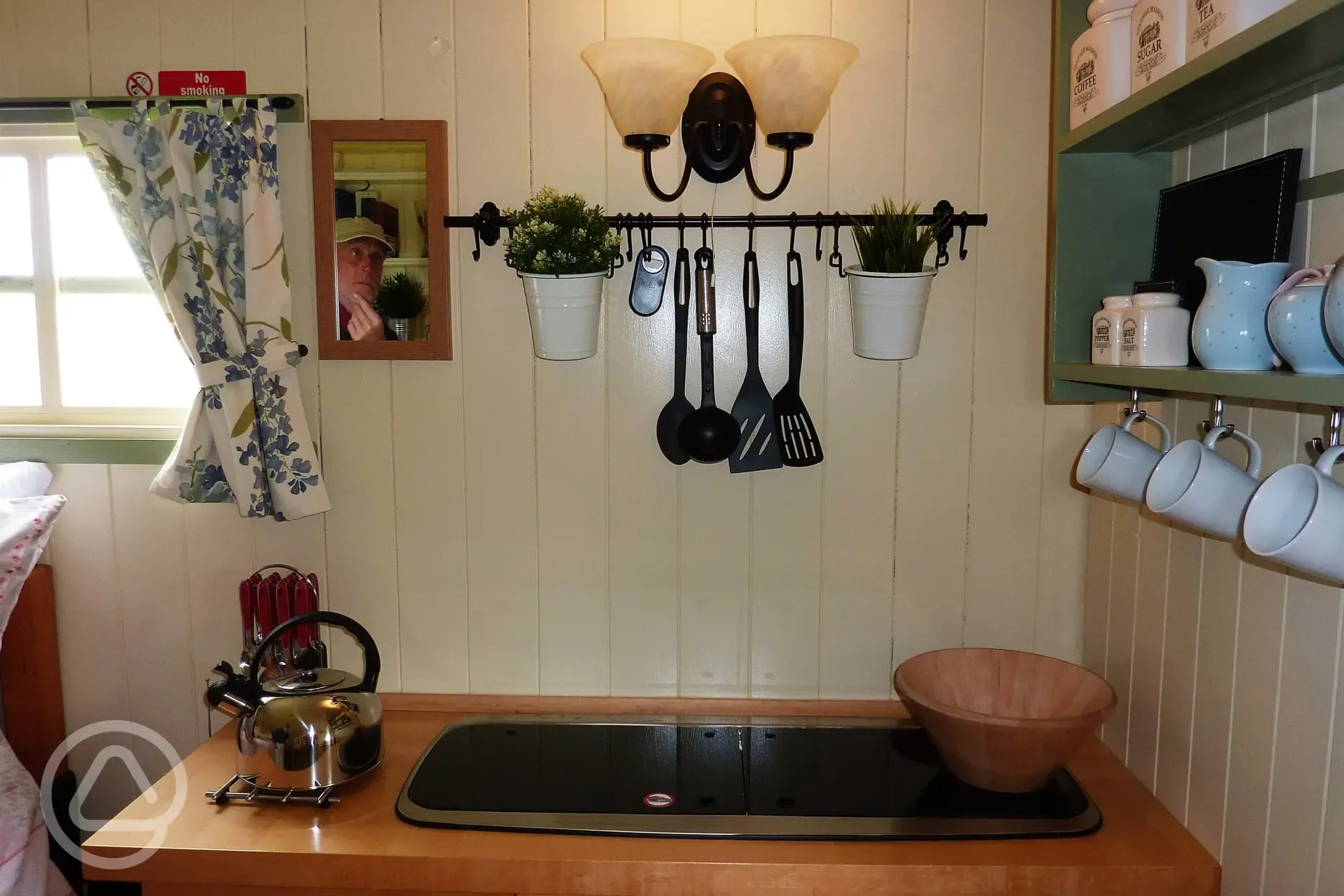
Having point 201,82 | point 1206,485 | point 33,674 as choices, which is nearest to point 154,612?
point 33,674

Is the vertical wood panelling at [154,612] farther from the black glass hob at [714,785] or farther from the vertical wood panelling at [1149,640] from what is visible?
the vertical wood panelling at [1149,640]

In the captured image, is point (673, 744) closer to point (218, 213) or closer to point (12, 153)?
point (218, 213)

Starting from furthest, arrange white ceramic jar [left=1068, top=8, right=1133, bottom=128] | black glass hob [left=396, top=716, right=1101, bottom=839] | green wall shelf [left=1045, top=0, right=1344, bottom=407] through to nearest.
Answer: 1. black glass hob [left=396, top=716, right=1101, bottom=839]
2. white ceramic jar [left=1068, top=8, right=1133, bottom=128]
3. green wall shelf [left=1045, top=0, right=1344, bottom=407]

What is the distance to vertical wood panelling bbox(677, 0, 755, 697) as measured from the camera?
166 centimetres

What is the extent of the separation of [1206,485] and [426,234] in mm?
1300

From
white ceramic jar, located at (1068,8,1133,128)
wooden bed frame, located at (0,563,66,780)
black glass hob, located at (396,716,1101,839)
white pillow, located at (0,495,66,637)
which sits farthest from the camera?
wooden bed frame, located at (0,563,66,780)

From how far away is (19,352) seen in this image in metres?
1.84

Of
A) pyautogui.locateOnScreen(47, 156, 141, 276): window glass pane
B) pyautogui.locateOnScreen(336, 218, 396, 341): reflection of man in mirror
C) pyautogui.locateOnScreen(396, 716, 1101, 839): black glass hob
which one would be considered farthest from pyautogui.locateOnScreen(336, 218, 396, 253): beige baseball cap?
pyautogui.locateOnScreen(396, 716, 1101, 839): black glass hob

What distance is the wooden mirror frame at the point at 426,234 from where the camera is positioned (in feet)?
5.41

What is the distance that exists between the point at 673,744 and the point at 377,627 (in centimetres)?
61

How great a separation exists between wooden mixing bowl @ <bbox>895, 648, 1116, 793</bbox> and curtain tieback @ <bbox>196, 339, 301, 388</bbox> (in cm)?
119

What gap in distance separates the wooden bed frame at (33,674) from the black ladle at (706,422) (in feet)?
4.07

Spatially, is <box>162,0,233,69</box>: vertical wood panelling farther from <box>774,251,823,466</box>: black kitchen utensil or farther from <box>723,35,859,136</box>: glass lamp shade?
<box>774,251,823,466</box>: black kitchen utensil

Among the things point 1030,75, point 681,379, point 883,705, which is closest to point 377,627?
point 681,379
